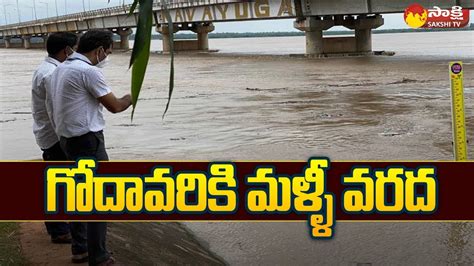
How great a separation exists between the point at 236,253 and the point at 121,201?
176cm

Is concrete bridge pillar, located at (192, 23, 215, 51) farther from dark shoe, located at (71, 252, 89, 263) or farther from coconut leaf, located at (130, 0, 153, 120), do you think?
coconut leaf, located at (130, 0, 153, 120)

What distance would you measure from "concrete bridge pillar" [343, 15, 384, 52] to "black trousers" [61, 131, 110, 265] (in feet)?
150

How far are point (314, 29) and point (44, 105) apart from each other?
4211 cm

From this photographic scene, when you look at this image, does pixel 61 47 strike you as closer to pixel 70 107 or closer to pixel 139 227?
pixel 70 107

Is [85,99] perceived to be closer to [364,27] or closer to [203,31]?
[364,27]

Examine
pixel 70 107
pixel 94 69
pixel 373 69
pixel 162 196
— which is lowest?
pixel 373 69

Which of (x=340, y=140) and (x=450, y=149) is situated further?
(x=340, y=140)

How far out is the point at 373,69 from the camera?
31.5 metres

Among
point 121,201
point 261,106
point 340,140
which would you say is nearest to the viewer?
point 121,201

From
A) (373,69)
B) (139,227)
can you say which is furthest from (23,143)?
(373,69)

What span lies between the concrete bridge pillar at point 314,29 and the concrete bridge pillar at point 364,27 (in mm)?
1985

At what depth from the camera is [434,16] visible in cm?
3953

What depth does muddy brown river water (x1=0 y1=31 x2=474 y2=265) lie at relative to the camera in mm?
5809

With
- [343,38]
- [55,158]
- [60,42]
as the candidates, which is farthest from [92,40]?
[343,38]
